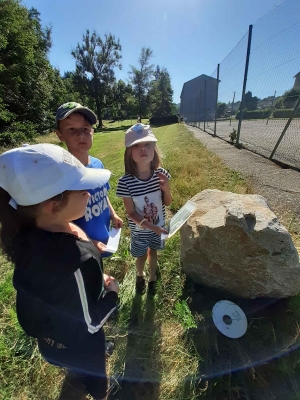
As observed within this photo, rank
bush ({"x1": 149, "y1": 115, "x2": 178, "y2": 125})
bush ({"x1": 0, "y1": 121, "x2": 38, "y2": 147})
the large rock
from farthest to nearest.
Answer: bush ({"x1": 149, "y1": 115, "x2": 178, "y2": 125}) < bush ({"x1": 0, "y1": 121, "x2": 38, "y2": 147}) < the large rock

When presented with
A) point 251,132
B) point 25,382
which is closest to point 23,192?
point 25,382

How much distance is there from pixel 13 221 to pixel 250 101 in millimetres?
9361

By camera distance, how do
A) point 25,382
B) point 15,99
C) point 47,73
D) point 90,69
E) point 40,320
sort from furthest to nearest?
point 90,69
point 47,73
point 15,99
point 25,382
point 40,320

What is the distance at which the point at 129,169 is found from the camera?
1913 millimetres

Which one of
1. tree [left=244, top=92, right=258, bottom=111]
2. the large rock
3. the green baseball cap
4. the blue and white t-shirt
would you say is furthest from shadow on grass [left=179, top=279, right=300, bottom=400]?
tree [left=244, top=92, right=258, bottom=111]

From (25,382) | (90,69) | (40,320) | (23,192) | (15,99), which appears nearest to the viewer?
(23,192)

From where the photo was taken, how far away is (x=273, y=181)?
397 centimetres

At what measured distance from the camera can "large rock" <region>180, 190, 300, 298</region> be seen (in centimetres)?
162

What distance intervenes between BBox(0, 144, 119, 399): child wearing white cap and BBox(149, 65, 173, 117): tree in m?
47.1

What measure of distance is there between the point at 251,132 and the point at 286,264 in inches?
354

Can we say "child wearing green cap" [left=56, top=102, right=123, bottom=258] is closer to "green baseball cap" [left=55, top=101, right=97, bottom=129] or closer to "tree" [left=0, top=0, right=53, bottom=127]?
"green baseball cap" [left=55, top=101, right=97, bottom=129]

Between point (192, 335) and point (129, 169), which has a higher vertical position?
point (129, 169)

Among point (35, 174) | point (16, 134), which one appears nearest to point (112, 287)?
point (35, 174)

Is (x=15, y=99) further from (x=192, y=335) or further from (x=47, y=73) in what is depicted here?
(x=192, y=335)
